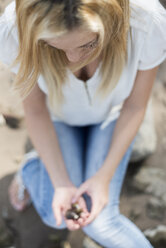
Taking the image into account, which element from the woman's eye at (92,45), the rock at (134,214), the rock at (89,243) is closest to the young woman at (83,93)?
the woman's eye at (92,45)

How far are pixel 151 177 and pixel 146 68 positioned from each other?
0.82m

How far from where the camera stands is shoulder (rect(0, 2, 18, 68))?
42.9 inches

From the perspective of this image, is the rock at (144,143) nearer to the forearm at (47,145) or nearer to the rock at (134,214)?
the rock at (134,214)

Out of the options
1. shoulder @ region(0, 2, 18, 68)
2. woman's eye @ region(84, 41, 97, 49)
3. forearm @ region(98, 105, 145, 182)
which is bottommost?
forearm @ region(98, 105, 145, 182)

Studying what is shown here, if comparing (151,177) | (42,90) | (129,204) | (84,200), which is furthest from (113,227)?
(42,90)

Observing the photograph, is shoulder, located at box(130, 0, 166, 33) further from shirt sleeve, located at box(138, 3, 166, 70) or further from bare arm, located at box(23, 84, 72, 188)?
bare arm, located at box(23, 84, 72, 188)

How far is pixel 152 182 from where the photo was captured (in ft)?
6.19

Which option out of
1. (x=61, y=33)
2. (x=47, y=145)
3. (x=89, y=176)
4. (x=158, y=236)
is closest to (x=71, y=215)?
(x=89, y=176)

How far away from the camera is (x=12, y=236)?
1806 millimetres

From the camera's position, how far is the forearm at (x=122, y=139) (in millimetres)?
1478

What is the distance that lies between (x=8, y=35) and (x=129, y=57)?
16.3 inches

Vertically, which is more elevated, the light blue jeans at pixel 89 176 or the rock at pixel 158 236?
the light blue jeans at pixel 89 176

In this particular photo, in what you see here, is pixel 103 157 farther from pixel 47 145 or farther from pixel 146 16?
pixel 146 16

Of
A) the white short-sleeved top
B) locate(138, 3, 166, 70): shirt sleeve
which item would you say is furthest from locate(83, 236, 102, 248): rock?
locate(138, 3, 166, 70): shirt sleeve
